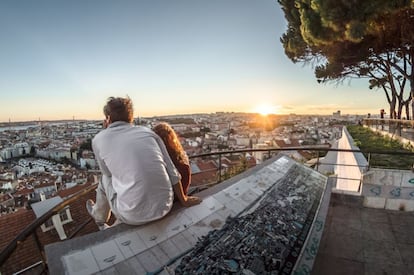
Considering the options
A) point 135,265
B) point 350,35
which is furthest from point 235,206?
point 350,35

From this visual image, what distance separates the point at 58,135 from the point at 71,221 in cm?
4245

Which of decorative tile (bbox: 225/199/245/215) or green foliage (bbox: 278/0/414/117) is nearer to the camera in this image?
decorative tile (bbox: 225/199/245/215)

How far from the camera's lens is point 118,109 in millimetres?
1769

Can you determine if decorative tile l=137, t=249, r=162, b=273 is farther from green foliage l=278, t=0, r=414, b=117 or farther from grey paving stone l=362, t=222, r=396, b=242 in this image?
green foliage l=278, t=0, r=414, b=117

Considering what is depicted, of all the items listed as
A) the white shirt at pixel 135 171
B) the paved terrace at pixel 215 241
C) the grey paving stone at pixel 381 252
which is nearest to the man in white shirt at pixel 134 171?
the white shirt at pixel 135 171

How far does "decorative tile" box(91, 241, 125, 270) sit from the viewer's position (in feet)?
3.67

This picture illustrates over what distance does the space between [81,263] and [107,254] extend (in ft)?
0.40

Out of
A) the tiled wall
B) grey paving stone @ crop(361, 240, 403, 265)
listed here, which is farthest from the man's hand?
the tiled wall

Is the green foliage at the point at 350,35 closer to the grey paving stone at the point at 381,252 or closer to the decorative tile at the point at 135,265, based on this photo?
the grey paving stone at the point at 381,252

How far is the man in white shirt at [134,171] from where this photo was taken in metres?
1.50

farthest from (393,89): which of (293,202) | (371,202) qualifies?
(293,202)

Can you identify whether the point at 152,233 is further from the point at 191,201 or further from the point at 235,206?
the point at 235,206

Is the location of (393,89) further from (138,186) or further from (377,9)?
(138,186)

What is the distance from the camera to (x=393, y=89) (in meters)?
13.1
